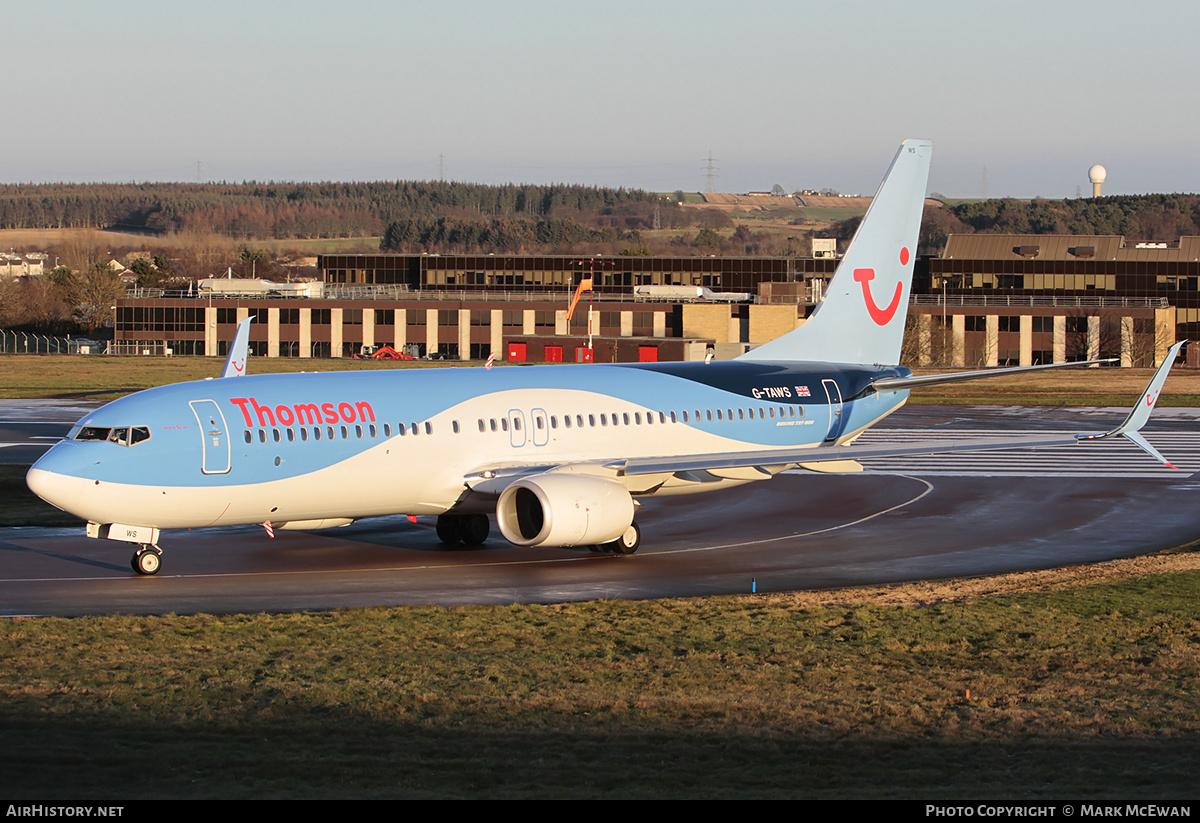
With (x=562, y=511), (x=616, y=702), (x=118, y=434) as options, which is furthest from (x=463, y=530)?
(x=616, y=702)

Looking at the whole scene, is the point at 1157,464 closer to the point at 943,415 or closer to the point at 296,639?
the point at 943,415

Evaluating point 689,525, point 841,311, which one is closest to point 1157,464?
point 841,311

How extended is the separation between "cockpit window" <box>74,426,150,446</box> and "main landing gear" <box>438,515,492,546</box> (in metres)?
7.82

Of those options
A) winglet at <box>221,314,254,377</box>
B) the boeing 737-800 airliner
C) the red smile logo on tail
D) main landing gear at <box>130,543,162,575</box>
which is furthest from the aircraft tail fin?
main landing gear at <box>130,543,162,575</box>

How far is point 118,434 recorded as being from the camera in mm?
26500

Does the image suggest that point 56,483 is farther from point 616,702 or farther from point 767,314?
point 767,314

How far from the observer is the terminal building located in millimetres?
127938

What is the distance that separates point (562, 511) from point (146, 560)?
8.81 metres

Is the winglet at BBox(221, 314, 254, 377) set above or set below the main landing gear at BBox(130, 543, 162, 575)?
above

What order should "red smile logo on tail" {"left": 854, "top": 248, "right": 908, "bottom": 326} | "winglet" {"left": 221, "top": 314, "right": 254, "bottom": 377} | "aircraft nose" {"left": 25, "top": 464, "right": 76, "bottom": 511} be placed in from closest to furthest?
1. "aircraft nose" {"left": 25, "top": 464, "right": 76, "bottom": 511}
2. "winglet" {"left": 221, "top": 314, "right": 254, "bottom": 377}
3. "red smile logo on tail" {"left": 854, "top": 248, "right": 908, "bottom": 326}

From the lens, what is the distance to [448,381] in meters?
30.9

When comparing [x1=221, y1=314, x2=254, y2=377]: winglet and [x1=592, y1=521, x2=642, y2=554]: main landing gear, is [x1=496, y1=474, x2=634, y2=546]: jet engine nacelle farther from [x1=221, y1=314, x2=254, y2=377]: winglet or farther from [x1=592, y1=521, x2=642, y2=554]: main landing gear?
[x1=221, y1=314, x2=254, y2=377]: winglet

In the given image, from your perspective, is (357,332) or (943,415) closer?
(943,415)

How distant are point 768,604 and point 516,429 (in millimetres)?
9129
